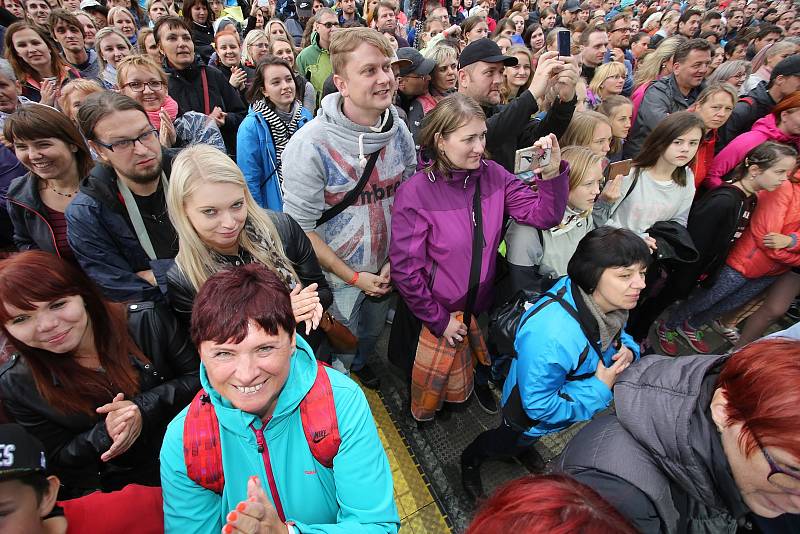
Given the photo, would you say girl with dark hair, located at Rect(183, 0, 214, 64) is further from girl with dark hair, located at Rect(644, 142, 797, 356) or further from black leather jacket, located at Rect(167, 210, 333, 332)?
girl with dark hair, located at Rect(644, 142, 797, 356)

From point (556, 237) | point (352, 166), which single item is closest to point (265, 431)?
point (352, 166)

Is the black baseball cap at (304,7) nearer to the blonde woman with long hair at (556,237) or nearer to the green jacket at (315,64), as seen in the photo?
the green jacket at (315,64)

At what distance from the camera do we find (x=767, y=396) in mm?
1099

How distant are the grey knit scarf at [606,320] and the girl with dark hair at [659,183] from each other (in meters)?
1.19

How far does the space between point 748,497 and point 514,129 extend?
2646 millimetres

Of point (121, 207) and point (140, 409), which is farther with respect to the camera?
point (121, 207)

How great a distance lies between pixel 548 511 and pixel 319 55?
20.9ft

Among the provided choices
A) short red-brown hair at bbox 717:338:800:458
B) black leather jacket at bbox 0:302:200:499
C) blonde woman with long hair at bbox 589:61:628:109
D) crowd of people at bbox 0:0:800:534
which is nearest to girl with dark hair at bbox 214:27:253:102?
crowd of people at bbox 0:0:800:534

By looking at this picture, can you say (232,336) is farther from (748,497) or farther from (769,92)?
(769,92)

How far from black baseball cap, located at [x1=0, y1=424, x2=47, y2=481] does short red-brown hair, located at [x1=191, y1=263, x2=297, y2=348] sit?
1.70 feet

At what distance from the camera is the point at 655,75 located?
18.6ft

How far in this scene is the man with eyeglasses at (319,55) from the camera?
563cm

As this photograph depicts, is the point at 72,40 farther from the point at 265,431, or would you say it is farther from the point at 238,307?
the point at 265,431

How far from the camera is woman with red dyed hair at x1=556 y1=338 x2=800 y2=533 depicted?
1.09m
